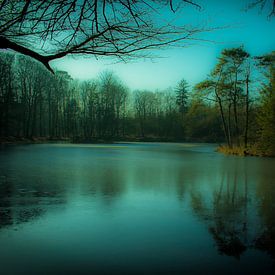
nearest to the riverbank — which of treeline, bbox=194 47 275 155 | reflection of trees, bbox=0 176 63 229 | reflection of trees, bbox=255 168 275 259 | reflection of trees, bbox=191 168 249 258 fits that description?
treeline, bbox=194 47 275 155

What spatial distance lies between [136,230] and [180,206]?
1.76m

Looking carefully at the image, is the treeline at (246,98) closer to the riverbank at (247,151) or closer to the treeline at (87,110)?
the riverbank at (247,151)

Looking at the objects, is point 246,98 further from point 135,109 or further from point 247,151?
point 135,109

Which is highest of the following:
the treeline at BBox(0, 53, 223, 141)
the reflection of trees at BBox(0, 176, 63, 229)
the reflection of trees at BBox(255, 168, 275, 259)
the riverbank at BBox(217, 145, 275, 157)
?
the treeline at BBox(0, 53, 223, 141)

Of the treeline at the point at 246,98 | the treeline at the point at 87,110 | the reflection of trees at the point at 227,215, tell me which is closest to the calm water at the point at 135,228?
the reflection of trees at the point at 227,215

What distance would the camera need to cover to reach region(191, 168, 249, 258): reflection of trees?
3965 mm

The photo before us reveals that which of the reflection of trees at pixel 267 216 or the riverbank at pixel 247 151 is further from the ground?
the riverbank at pixel 247 151

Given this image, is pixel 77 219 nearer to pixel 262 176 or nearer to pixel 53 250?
pixel 53 250

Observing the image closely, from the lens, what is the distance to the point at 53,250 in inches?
147

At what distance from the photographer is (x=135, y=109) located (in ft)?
203

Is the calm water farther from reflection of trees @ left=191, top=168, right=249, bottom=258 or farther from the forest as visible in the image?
the forest

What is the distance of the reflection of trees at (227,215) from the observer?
13.0ft

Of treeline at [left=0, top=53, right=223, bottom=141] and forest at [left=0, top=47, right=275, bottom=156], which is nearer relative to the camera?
forest at [left=0, top=47, right=275, bottom=156]

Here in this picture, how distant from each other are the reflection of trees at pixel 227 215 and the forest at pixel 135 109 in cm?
1239
